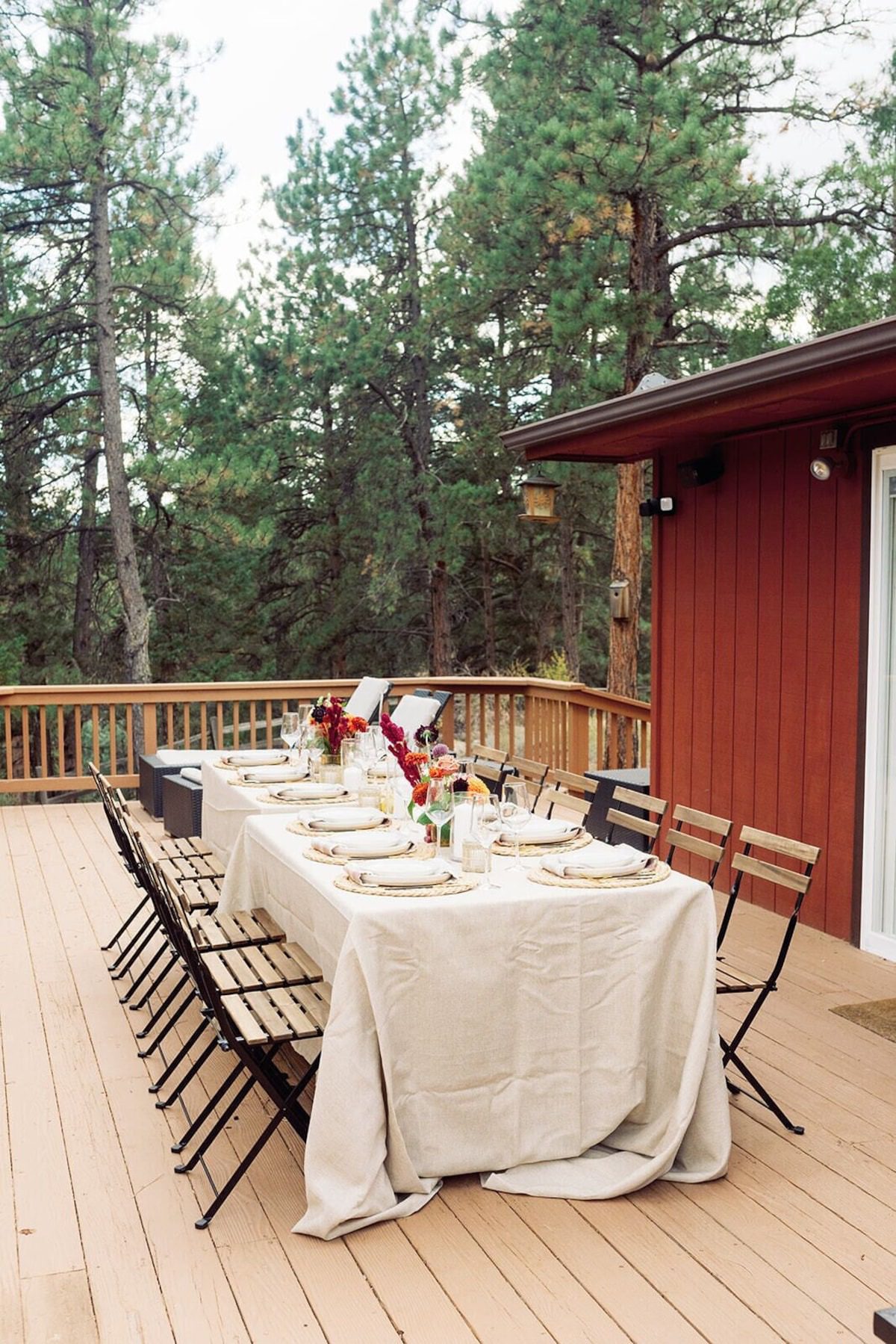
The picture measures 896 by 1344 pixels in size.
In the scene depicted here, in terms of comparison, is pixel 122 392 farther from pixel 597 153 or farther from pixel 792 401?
pixel 792 401

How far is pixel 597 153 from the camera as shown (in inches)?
457

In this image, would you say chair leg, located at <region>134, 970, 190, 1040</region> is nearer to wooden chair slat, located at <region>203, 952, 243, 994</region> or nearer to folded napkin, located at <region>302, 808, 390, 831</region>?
wooden chair slat, located at <region>203, 952, 243, 994</region>

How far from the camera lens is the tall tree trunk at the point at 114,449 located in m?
14.8

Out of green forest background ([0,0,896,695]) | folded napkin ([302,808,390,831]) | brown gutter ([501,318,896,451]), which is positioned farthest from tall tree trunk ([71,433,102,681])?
folded napkin ([302,808,390,831])

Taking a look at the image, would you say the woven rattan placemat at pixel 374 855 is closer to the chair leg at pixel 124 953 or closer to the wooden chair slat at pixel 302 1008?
the wooden chair slat at pixel 302 1008

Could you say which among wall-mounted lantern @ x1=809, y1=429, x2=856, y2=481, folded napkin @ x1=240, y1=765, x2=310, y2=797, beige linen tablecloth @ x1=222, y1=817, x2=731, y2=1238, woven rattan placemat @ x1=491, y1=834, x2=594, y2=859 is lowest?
beige linen tablecloth @ x1=222, y1=817, x2=731, y2=1238

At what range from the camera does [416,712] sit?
24.2 ft

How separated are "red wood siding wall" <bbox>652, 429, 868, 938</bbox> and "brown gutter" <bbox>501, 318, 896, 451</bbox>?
25.2 inches

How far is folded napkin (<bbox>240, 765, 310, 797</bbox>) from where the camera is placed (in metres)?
4.87

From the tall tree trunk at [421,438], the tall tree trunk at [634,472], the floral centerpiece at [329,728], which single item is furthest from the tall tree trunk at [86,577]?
the floral centerpiece at [329,728]

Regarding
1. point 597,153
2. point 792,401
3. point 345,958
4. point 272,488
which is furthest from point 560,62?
point 345,958

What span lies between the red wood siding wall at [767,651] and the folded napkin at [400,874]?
2.75 meters

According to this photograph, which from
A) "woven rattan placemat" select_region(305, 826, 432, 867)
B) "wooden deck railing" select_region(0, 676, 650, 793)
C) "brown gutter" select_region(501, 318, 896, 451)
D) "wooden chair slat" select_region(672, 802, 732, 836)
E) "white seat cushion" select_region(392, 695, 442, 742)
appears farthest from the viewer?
"wooden deck railing" select_region(0, 676, 650, 793)

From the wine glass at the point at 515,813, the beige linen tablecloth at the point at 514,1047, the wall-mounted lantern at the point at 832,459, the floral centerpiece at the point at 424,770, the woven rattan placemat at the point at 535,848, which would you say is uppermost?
the wall-mounted lantern at the point at 832,459
